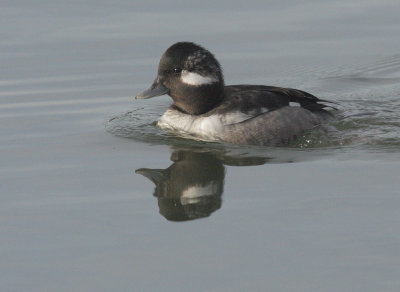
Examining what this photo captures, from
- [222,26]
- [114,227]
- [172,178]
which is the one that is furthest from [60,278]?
[222,26]

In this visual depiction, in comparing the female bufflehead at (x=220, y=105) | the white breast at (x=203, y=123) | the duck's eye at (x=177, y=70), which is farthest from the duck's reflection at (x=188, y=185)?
the duck's eye at (x=177, y=70)

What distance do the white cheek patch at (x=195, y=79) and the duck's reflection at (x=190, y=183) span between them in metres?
0.98

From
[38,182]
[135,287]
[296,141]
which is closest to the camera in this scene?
[135,287]

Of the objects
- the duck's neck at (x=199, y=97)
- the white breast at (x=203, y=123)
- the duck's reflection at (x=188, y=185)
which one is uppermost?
the duck's neck at (x=199, y=97)

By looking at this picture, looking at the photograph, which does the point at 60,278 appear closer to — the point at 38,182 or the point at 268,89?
the point at 38,182

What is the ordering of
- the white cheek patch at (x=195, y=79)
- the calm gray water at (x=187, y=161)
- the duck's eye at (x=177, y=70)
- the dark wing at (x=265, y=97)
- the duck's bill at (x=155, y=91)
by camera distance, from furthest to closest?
the duck's bill at (x=155, y=91) < the duck's eye at (x=177, y=70) < the white cheek patch at (x=195, y=79) < the dark wing at (x=265, y=97) < the calm gray water at (x=187, y=161)

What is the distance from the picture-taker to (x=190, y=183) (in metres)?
9.62

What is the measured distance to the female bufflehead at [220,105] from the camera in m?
11.2

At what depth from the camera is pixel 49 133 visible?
11.6m

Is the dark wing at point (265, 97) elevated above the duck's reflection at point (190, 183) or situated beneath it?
elevated above

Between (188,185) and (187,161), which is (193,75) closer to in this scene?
(187,161)

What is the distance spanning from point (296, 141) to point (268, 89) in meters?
0.73

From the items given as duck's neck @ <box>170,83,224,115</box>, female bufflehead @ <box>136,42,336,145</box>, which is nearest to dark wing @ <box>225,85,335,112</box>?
female bufflehead @ <box>136,42,336,145</box>

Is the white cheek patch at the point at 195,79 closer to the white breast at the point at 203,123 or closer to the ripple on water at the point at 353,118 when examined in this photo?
the white breast at the point at 203,123
